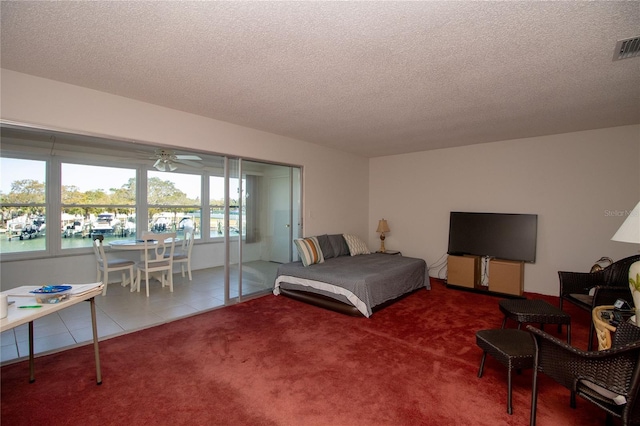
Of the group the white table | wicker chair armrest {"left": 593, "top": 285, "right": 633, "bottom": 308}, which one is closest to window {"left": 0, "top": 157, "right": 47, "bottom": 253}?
the white table

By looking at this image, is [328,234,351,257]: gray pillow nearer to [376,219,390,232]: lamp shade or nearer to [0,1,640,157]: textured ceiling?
[376,219,390,232]: lamp shade

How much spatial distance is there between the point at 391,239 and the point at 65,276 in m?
6.14

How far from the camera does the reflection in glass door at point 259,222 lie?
14.4ft

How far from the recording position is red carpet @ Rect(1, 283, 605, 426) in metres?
1.98

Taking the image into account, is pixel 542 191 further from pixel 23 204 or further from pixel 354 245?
pixel 23 204

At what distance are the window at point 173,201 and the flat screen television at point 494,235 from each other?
18.0ft

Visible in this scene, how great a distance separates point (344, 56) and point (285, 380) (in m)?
2.62

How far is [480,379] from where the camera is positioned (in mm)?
2408

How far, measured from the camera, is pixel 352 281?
3.82 meters

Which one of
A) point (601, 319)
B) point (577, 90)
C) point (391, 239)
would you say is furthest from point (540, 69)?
point (391, 239)

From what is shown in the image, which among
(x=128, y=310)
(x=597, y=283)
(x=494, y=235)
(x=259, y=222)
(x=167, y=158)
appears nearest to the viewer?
(x=597, y=283)

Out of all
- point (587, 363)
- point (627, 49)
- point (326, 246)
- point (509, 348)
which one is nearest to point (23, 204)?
point (326, 246)

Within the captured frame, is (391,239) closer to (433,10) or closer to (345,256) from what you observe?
(345,256)

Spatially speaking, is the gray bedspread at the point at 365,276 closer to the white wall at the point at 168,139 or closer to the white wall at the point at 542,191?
the white wall at the point at 168,139
